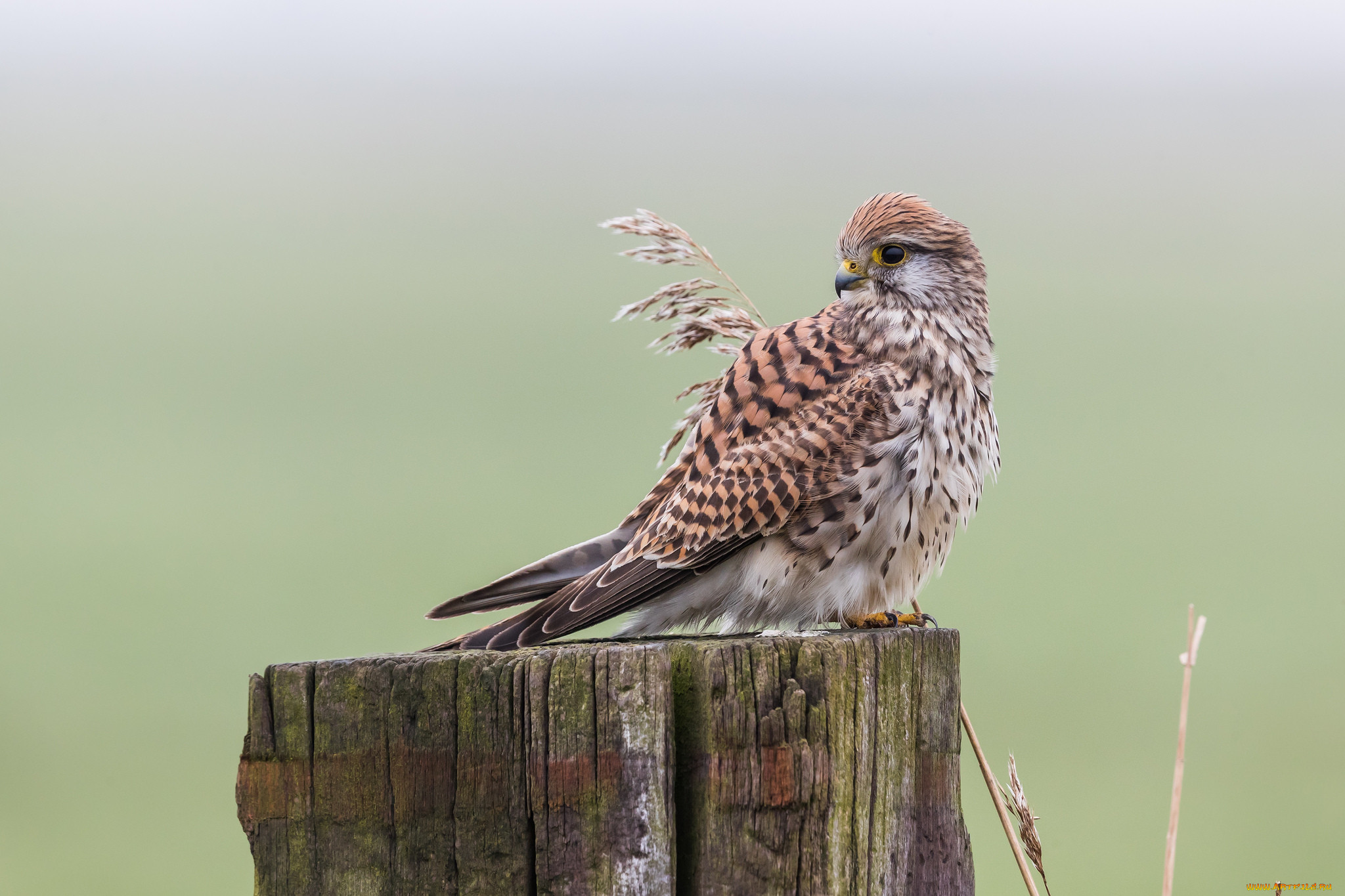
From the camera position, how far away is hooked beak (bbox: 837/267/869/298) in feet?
11.9

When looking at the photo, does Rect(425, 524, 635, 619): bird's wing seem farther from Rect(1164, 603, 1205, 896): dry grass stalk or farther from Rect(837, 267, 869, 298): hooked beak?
Rect(1164, 603, 1205, 896): dry grass stalk

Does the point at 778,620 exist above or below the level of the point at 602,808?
above

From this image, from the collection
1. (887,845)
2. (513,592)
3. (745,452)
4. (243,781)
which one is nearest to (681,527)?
(745,452)

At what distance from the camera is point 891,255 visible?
142 inches

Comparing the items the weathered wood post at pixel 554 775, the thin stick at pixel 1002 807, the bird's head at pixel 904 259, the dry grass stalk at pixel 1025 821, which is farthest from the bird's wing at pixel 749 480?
the weathered wood post at pixel 554 775

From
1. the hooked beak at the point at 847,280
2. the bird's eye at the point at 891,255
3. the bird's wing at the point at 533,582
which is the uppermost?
the bird's eye at the point at 891,255

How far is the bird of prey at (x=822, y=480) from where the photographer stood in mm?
3104

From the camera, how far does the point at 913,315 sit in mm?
3508

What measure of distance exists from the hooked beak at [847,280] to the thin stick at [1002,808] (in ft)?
4.78

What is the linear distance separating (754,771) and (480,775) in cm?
45

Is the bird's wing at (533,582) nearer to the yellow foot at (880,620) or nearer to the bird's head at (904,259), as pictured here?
the yellow foot at (880,620)

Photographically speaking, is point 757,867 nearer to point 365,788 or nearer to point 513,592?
point 365,788

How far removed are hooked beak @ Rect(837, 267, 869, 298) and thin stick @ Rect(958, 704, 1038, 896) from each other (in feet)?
4.78

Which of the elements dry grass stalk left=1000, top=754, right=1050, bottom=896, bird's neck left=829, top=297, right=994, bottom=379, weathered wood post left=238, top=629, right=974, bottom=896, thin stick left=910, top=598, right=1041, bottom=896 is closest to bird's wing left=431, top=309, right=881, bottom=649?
bird's neck left=829, top=297, right=994, bottom=379
